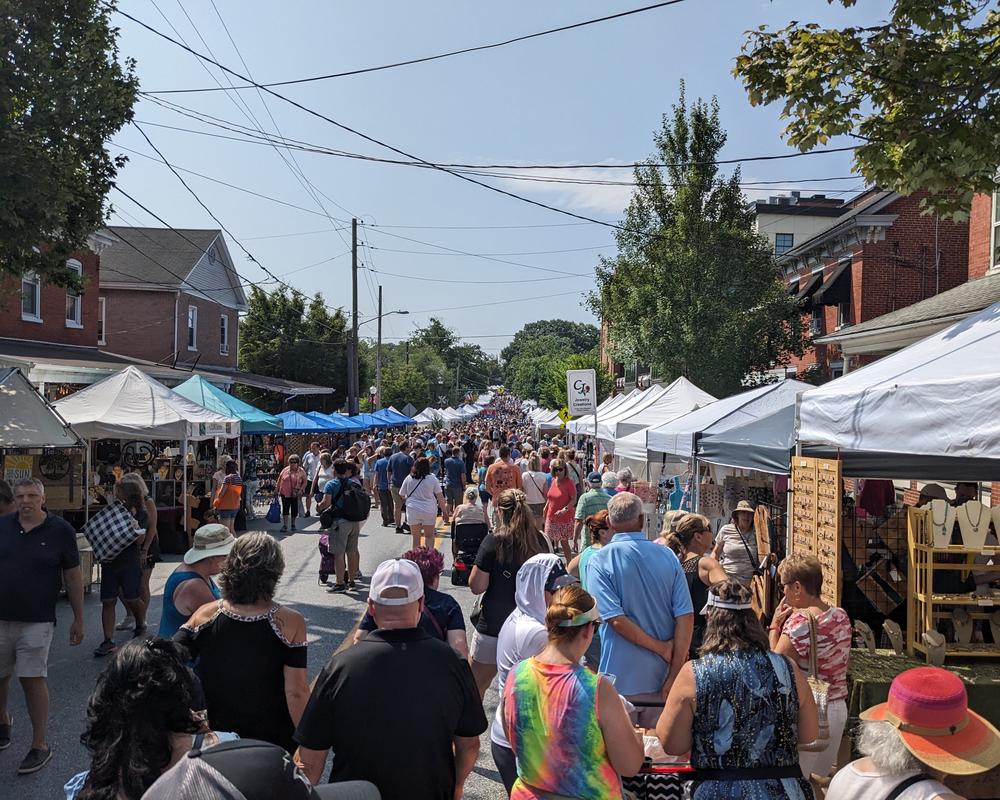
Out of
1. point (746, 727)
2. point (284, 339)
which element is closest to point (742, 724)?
point (746, 727)

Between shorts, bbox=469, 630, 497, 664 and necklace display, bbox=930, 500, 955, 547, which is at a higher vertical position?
necklace display, bbox=930, 500, 955, 547

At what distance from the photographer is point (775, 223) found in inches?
1508

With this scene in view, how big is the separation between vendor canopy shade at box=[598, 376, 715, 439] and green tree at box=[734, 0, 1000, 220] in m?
8.22

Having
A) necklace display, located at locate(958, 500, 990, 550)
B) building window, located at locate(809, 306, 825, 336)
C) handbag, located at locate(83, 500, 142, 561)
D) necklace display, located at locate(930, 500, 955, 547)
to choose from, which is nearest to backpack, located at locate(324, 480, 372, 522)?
handbag, located at locate(83, 500, 142, 561)

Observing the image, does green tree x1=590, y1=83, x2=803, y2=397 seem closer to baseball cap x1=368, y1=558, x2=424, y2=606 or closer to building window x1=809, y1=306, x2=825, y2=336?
building window x1=809, y1=306, x2=825, y2=336

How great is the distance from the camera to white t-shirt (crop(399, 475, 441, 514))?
41.0 feet

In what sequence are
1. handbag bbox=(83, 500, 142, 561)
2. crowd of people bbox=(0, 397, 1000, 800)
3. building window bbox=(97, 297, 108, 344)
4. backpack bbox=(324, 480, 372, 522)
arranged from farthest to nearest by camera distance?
building window bbox=(97, 297, 108, 344) < backpack bbox=(324, 480, 372, 522) < handbag bbox=(83, 500, 142, 561) < crowd of people bbox=(0, 397, 1000, 800)

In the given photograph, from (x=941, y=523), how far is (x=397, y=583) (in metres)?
4.64

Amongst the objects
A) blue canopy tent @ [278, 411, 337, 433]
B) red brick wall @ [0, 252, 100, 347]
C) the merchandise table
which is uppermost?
red brick wall @ [0, 252, 100, 347]

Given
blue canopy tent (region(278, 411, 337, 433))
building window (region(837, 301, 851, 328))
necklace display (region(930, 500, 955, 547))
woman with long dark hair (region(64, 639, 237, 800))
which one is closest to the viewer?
woman with long dark hair (region(64, 639, 237, 800))

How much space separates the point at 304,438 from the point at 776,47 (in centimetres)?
2791

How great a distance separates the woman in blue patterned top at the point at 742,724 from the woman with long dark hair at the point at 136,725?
1.82 m

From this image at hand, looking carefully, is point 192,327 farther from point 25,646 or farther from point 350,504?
point 25,646

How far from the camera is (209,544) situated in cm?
466
